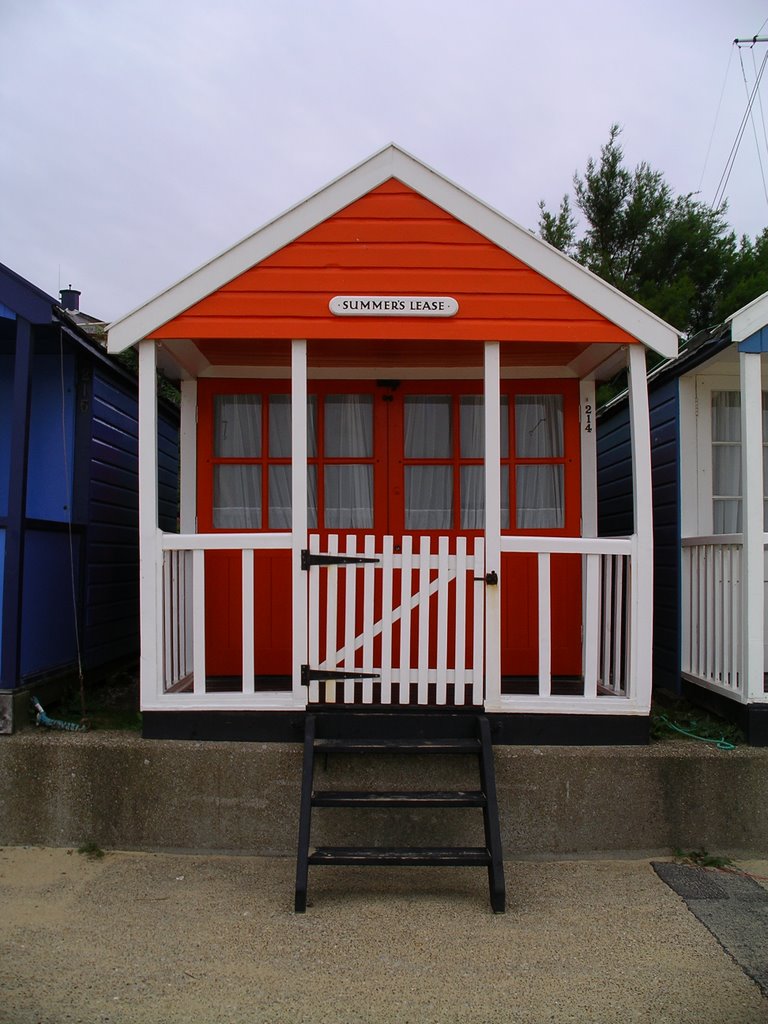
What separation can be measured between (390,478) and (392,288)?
1.40 m

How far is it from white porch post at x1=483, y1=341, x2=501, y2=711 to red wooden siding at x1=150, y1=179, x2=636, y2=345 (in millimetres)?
239

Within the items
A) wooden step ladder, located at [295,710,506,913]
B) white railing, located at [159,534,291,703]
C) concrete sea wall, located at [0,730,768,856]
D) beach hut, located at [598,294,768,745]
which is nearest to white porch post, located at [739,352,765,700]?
beach hut, located at [598,294,768,745]

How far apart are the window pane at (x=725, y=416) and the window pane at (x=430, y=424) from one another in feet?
6.17

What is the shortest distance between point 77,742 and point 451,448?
9.47 feet

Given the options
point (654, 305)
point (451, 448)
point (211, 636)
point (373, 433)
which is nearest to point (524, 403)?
point (451, 448)

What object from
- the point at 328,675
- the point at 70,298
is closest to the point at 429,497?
the point at 328,675

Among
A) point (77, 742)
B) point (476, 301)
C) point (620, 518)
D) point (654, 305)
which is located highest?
point (654, 305)

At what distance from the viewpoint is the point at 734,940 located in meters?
3.29

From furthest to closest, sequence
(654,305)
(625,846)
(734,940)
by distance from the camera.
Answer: (654,305), (625,846), (734,940)

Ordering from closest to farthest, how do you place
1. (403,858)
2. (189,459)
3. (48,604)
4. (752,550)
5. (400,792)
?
(403,858)
(400,792)
(752,550)
(48,604)
(189,459)

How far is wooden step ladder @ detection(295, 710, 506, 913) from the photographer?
354 cm

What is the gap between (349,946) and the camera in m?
3.21

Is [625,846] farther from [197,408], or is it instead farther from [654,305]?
[654,305]

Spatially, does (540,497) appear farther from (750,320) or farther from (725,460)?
(750,320)
